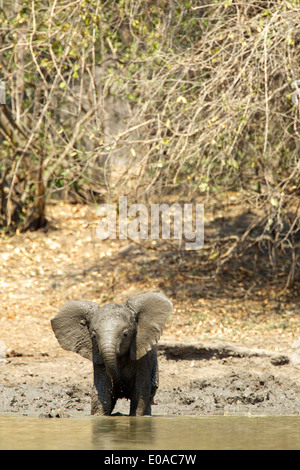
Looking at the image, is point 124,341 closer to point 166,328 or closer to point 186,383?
point 186,383

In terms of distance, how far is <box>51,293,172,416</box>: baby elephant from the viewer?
6.81 meters

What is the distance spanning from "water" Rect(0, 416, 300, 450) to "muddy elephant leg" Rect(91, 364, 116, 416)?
12 cm

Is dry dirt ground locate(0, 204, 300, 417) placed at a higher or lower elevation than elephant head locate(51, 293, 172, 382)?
lower

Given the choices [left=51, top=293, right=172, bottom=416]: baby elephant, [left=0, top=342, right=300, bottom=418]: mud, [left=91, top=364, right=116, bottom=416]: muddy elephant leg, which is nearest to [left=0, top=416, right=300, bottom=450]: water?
[left=91, top=364, right=116, bottom=416]: muddy elephant leg

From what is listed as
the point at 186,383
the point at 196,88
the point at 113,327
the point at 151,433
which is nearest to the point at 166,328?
the point at 186,383

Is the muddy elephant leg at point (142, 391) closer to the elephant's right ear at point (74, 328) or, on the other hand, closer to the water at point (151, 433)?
the water at point (151, 433)

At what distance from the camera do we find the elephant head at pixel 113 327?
21.5 ft

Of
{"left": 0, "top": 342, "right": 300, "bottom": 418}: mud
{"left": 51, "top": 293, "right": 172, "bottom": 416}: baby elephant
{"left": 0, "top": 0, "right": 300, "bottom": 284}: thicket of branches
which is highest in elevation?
{"left": 0, "top": 0, "right": 300, "bottom": 284}: thicket of branches

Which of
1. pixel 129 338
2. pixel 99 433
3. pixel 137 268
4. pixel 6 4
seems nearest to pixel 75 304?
pixel 129 338

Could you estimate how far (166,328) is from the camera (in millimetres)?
11547

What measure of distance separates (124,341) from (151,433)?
2.73 feet

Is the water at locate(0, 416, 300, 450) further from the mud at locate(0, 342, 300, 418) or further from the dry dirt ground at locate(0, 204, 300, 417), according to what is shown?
the dry dirt ground at locate(0, 204, 300, 417)

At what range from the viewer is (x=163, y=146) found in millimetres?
10906
